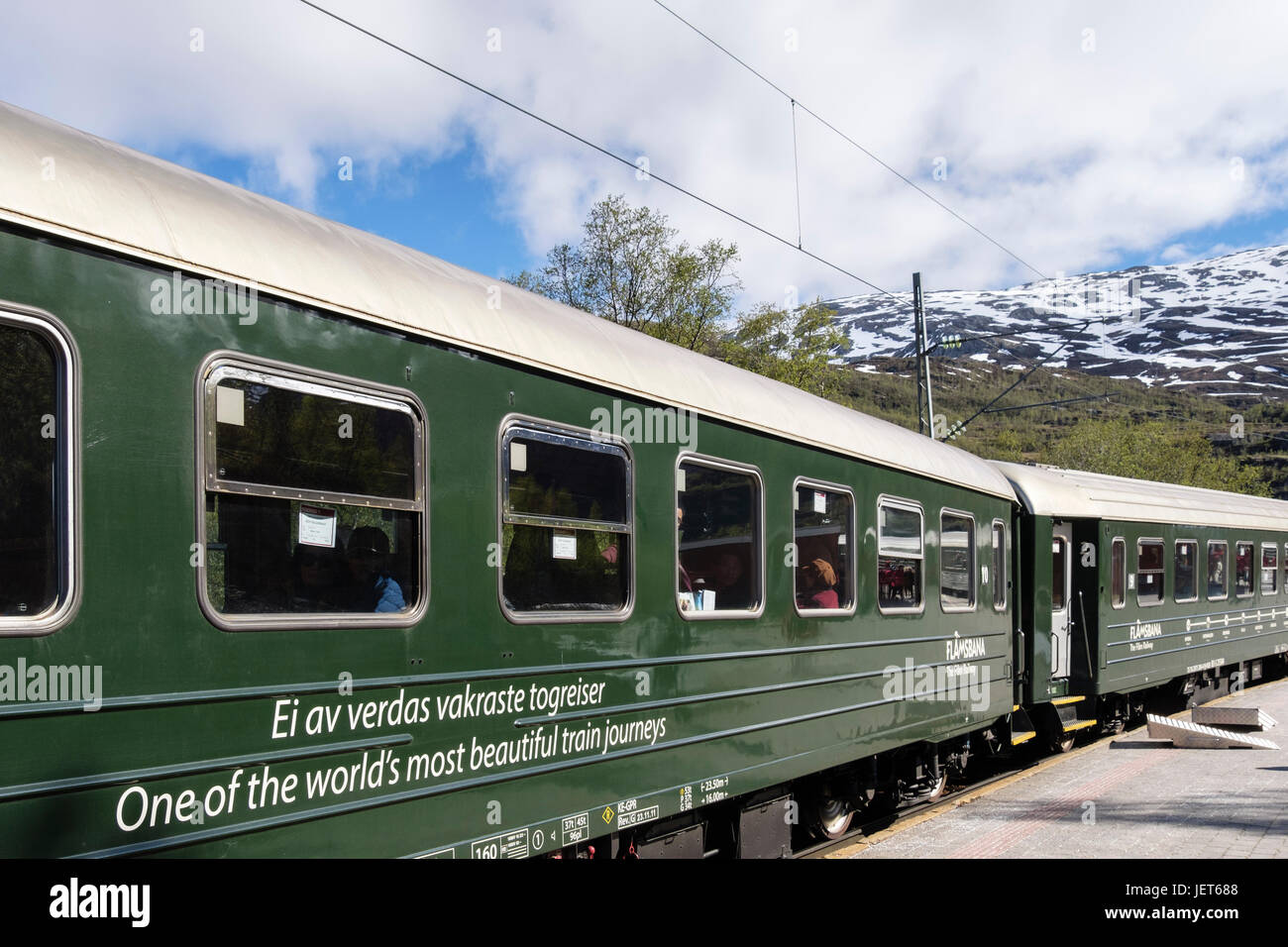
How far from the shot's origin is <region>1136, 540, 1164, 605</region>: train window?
13.8 m

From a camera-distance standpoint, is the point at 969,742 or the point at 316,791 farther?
the point at 969,742

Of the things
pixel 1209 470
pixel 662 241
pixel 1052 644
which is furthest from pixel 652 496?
pixel 1209 470

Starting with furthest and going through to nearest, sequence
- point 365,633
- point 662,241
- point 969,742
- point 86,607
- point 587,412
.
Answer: point 662,241, point 969,742, point 587,412, point 365,633, point 86,607

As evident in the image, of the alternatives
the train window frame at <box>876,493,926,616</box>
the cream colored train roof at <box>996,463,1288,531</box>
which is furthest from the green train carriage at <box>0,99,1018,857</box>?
the cream colored train roof at <box>996,463,1288,531</box>

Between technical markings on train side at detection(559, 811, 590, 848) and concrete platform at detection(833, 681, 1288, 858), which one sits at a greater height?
technical markings on train side at detection(559, 811, 590, 848)

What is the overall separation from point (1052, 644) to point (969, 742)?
6.21 feet

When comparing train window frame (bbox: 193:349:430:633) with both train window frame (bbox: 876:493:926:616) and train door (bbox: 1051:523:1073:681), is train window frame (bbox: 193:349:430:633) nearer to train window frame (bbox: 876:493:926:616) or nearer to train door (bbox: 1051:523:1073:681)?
train window frame (bbox: 876:493:926:616)

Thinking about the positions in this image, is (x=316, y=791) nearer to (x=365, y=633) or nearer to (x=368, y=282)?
(x=365, y=633)

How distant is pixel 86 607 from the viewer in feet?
10.2

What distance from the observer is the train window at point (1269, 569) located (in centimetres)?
1830

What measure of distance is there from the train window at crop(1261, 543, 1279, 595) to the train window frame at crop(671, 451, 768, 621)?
1507 centimetres

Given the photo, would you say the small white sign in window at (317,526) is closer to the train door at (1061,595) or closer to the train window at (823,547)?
the train window at (823,547)

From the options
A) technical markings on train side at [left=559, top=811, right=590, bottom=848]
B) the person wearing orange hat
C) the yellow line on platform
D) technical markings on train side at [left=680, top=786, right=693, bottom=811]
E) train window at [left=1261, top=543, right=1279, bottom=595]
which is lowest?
the yellow line on platform
